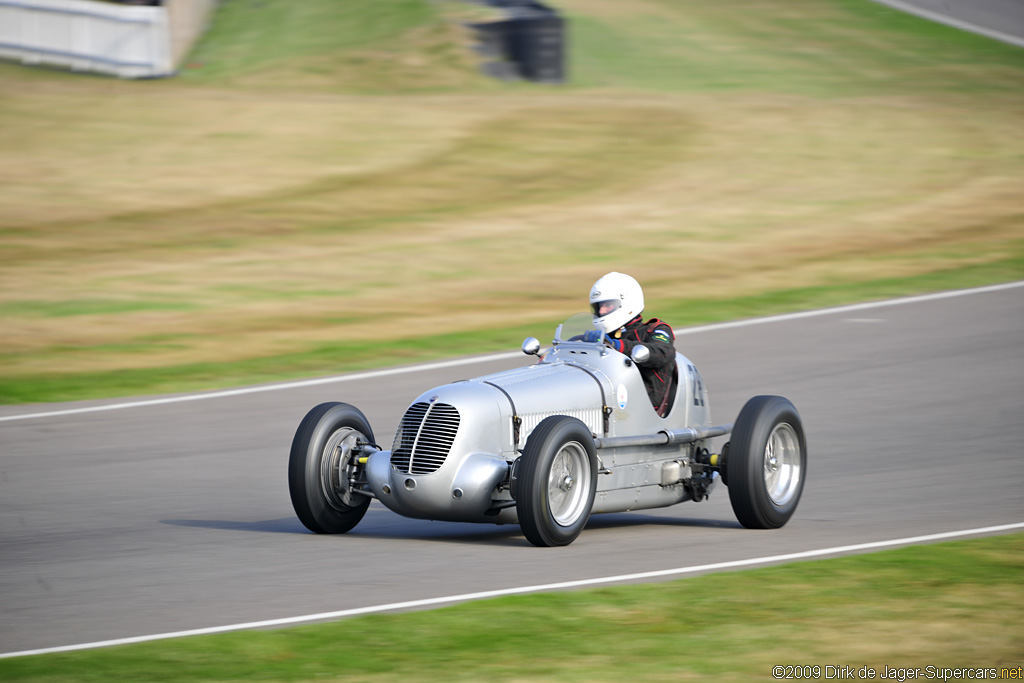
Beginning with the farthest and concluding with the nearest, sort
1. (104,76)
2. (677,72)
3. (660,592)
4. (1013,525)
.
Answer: (677,72) < (104,76) < (1013,525) < (660,592)

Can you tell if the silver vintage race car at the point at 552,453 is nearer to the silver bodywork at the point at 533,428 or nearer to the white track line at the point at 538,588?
the silver bodywork at the point at 533,428

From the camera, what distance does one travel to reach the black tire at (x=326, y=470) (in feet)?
29.4

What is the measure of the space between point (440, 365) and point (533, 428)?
22.7 feet

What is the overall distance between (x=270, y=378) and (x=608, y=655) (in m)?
9.72

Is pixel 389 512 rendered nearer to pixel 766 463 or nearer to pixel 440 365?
pixel 766 463

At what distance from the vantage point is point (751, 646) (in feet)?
21.4

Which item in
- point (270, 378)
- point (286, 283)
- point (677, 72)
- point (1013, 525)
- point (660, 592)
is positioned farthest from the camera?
point (677, 72)

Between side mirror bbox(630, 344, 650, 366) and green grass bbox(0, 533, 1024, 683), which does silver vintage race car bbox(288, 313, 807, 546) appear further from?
green grass bbox(0, 533, 1024, 683)

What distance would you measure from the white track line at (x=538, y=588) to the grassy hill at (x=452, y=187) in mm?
8334

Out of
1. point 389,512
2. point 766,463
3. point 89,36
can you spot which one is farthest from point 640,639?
point 89,36

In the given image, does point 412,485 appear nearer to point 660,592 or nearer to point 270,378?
point 660,592

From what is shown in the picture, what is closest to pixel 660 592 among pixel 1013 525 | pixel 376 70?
pixel 1013 525

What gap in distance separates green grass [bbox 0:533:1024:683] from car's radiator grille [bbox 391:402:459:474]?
1.54 metres

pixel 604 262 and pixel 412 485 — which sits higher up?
pixel 604 262
